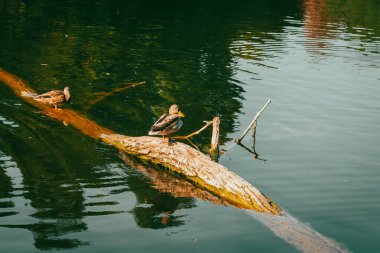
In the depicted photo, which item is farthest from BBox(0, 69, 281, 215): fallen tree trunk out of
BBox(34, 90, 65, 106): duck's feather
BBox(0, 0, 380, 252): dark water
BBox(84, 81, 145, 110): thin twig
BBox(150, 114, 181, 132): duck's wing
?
BBox(84, 81, 145, 110): thin twig

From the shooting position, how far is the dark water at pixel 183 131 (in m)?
14.1

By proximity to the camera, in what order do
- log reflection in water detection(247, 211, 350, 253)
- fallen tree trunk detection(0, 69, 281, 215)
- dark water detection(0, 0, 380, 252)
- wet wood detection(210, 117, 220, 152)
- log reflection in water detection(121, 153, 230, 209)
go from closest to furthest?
log reflection in water detection(247, 211, 350, 253), dark water detection(0, 0, 380, 252), fallen tree trunk detection(0, 69, 281, 215), log reflection in water detection(121, 153, 230, 209), wet wood detection(210, 117, 220, 152)

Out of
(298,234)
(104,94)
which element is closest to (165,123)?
(298,234)

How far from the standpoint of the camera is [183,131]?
22781 mm

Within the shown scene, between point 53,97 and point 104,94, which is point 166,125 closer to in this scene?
point 53,97

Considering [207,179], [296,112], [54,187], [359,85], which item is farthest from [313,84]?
[54,187]

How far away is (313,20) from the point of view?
63812 mm

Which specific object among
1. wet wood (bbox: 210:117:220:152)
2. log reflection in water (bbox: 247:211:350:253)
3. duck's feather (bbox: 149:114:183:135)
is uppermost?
duck's feather (bbox: 149:114:183:135)

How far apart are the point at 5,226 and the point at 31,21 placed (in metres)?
39.5

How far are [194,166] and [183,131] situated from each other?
623cm

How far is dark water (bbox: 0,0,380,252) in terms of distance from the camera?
557 inches

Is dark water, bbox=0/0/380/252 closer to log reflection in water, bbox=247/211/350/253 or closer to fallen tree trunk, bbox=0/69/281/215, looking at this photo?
log reflection in water, bbox=247/211/350/253

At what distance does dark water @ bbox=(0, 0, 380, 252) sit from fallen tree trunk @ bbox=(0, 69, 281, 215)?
1.29ft

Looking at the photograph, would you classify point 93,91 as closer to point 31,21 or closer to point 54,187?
point 54,187
